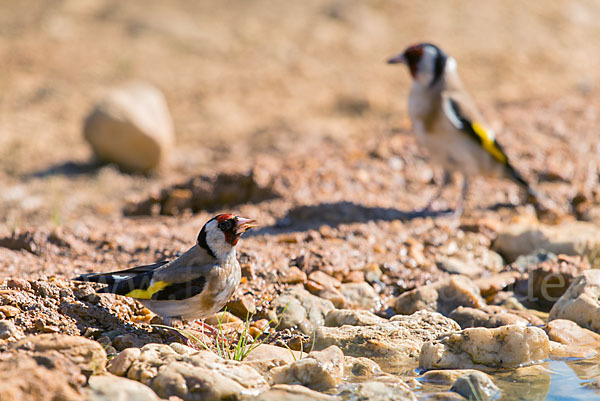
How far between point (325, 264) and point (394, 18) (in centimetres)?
885

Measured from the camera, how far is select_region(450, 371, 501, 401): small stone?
4.07m

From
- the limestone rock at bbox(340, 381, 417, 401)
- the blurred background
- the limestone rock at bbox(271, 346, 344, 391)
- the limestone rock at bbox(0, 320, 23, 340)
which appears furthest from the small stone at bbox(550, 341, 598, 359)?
the blurred background

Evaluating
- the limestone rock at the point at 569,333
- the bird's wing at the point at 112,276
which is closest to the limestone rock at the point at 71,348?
the bird's wing at the point at 112,276

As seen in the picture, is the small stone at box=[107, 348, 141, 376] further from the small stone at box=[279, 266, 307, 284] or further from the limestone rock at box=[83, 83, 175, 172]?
the limestone rock at box=[83, 83, 175, 172]

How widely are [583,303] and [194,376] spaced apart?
8.56 ft

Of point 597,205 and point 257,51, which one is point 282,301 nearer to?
point 597,205

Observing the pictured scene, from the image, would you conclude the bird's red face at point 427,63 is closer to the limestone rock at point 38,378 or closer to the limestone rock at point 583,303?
the limestone rock at point 583,303

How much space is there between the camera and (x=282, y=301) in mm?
5281

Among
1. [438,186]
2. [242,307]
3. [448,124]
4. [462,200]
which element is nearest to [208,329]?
[242,307]

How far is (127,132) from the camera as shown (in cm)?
910

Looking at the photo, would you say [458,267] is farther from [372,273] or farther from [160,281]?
[160,281]

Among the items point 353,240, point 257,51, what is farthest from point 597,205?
point 257,51

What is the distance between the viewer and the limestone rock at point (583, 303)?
5082 millimetres

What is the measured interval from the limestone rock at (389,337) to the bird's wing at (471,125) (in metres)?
2.73
